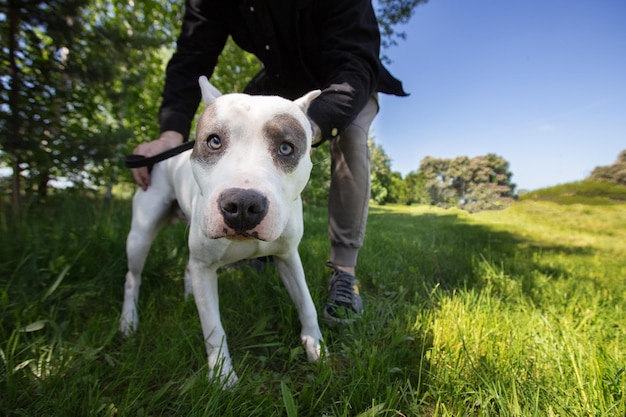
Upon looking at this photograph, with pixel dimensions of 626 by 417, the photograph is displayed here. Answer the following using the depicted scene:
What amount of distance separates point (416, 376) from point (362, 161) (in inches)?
52.4

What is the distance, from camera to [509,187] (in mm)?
3570

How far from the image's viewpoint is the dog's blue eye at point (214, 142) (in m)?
1.22

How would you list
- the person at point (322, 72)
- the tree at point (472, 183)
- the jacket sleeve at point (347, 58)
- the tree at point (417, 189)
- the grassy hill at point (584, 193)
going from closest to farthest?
the jacket sleeve at point (347, 58)
the person at point (322, 72)
the tree at point (472, 183)
the tree at point (417, 189)
the grassy hill at point (584, 193)

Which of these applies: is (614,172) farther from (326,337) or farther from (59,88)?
(59,88)

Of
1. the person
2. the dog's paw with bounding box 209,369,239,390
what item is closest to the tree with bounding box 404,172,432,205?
the person

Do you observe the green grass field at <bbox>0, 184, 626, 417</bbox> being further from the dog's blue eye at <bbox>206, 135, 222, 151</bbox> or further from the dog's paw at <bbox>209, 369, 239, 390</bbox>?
the dog's blue eye at <bbox>206, 135, 222, 151</bbox>

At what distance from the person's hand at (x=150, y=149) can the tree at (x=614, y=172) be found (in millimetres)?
5459

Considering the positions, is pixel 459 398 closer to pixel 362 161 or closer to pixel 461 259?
pixel 362 161

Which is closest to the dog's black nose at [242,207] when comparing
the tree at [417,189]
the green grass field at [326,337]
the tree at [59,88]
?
the green grass field at [326,337]

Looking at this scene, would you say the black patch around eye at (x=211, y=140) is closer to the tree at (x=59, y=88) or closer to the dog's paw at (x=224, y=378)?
the dog's paw at (x=224, y=378)

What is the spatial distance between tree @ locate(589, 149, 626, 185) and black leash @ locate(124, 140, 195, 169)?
5442 mm

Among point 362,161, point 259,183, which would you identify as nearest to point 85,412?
point 259,183

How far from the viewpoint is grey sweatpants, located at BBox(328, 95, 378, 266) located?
2.22 m

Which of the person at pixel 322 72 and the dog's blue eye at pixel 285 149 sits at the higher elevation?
the person at pixel 322 72
